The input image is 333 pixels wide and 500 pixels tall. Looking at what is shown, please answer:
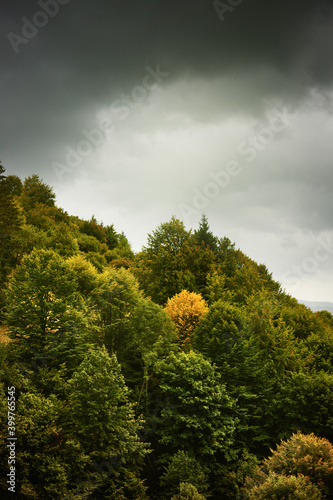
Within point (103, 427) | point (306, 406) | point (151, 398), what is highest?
point (306, 406)

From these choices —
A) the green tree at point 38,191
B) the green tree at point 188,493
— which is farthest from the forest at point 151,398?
the green tree at point 38,191

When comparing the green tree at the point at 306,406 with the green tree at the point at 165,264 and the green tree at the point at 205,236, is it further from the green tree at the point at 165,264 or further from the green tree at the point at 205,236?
the green tree at the point at 205,236

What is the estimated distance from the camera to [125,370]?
955 inches

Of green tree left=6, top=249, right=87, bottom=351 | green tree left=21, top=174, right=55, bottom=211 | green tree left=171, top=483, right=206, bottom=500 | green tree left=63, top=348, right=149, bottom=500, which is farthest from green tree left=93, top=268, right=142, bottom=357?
green tree left=21, top=174, right=55, bottom=211

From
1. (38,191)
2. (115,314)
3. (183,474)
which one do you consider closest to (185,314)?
(115,314)

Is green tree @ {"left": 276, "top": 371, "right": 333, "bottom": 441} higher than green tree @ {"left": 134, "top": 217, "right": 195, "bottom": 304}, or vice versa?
green tree @ {"left": 134, "top": 217, "right": 195, "bottom": 304}

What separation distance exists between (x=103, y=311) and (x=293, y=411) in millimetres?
18020

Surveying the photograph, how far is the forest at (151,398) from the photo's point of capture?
15.8m

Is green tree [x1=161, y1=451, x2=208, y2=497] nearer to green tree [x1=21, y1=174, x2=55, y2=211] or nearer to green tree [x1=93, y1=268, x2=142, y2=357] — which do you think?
green tree [x1=93, y1=268, x2=142, y2=357]

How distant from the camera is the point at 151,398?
24656 millimetres

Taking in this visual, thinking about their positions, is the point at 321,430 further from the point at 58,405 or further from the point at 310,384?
the point at 58,405

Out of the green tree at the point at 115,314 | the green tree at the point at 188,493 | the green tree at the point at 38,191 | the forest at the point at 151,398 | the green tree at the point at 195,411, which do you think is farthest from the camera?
the green tree at the point at 38,191

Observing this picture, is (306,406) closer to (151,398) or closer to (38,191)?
(151,398)

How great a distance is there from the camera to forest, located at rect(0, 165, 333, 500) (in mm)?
15805
